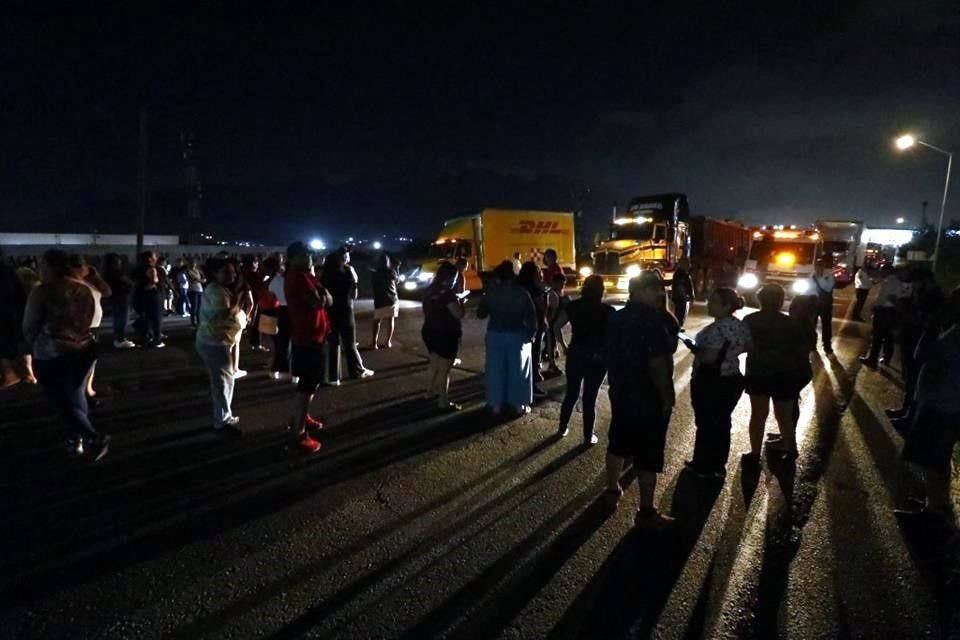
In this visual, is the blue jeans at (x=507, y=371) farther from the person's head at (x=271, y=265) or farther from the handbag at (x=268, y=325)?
the person's head at (x=271, y=265)

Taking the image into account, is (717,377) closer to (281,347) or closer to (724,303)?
(724,303)

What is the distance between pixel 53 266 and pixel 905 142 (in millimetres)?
25348

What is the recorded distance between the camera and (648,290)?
3895mm

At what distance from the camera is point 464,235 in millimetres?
20641

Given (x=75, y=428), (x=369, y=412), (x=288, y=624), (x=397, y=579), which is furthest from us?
(x=369, y=412)

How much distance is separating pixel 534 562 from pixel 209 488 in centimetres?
262

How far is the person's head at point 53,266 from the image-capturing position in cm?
474

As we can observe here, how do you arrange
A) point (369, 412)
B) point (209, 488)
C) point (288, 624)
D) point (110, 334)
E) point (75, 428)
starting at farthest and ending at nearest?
point (110, 334) < point (369, 412) < point (75, 428) < point (209, 488) < point (288, 624)

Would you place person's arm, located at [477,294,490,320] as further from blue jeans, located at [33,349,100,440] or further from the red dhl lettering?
the red dhl lettering

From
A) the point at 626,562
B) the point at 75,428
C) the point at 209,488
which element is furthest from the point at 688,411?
the point at 75,428

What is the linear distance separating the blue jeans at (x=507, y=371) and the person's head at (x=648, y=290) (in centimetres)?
239

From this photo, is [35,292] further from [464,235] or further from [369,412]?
[464,235]

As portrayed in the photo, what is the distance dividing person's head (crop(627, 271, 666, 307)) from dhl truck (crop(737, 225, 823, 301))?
54.0ft

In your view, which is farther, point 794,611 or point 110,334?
point 110,334
